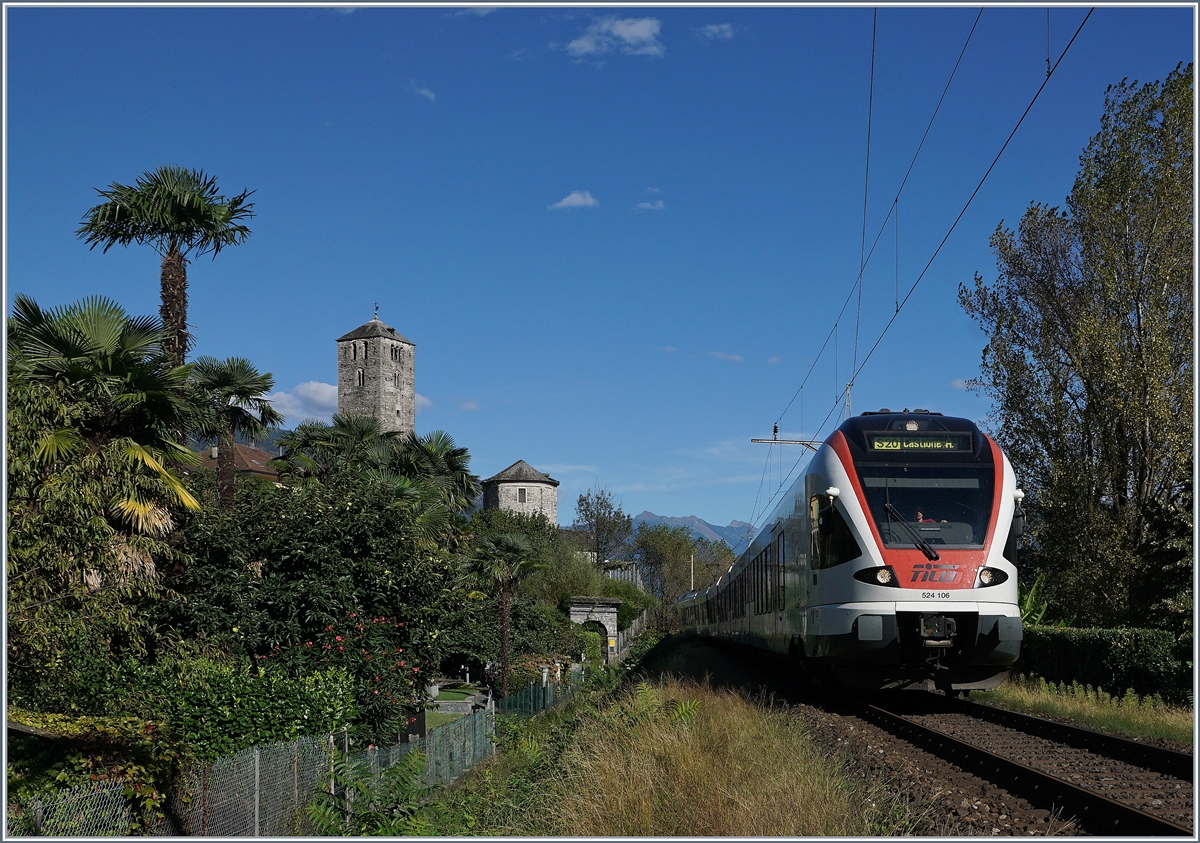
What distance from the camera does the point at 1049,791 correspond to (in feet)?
27.5

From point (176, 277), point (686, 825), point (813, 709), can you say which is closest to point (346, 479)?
point (176, 277)

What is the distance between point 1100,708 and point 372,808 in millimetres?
10900

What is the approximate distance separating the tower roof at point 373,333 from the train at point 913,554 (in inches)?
4402

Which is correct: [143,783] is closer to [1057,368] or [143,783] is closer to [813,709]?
[813,709]

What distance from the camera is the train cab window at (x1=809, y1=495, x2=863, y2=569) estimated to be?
13.1 metres

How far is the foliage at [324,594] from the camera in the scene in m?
16.5

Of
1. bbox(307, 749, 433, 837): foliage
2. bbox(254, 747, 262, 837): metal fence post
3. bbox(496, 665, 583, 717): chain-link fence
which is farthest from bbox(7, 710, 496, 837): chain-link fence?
bbox(496, 665, 583, 717): chain-link fence

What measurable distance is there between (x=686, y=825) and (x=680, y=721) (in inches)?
166

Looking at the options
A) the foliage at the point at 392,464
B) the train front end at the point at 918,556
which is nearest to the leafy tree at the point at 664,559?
the foliage at the point at 392,464

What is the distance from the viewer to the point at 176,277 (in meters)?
22.9

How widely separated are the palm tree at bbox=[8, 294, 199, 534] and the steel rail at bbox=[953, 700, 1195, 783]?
1234 centimetres

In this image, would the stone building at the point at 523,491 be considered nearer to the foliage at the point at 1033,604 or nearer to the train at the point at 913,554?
the foliage at the point at 1033,604

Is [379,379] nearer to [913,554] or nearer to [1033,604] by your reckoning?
[1033,604]

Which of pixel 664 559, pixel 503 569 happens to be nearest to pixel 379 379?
pixel 664 559
